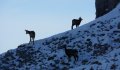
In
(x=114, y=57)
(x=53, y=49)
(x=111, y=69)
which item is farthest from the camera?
(x=53, y=49)

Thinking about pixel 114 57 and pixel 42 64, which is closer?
pixel 114 57

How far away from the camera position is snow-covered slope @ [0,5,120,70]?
42.7 metres

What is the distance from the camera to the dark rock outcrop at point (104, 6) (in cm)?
6800

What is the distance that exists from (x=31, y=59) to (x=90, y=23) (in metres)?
11.7

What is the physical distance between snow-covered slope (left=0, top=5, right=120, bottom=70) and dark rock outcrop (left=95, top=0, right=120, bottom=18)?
9.69 metres

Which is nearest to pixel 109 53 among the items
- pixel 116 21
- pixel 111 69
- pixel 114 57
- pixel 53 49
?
pixel 114 57

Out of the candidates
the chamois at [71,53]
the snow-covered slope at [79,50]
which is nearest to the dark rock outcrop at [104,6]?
the snow-covered slope at [79,50]

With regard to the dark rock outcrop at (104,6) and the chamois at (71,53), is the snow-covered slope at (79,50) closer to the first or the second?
the chamois at (71,53)

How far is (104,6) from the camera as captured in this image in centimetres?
6981

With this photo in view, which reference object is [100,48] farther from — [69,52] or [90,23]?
[90,23]

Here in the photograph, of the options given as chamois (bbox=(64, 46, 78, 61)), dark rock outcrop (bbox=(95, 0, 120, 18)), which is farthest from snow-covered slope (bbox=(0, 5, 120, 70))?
dark rock outcrop (bbox=(95, 0, 120, 18))

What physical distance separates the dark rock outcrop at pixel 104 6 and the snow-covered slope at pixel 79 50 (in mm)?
9695

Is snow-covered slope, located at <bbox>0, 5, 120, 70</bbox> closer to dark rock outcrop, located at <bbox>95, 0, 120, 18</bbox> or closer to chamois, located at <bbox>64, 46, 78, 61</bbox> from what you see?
chamois, located at <bbox>64, 46, 78, 61</bbox>

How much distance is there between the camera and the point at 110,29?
174 ft
